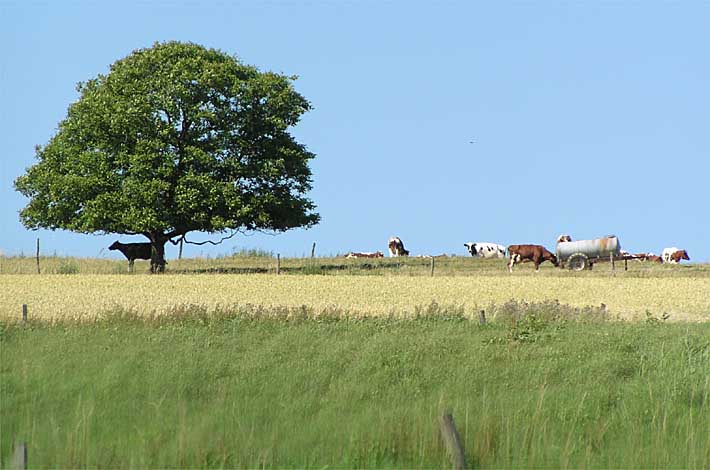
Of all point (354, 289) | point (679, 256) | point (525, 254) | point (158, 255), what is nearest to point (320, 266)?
point (158, 255)

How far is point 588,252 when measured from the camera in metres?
69.2

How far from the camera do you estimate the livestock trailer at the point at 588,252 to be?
68500 millimetres

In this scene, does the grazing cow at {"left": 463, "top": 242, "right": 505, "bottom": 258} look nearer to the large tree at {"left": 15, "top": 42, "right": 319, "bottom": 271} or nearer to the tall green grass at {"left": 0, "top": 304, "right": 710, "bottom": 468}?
the large tree at {"left": 15, "top": 42, "right": 319, "bottom": 271}

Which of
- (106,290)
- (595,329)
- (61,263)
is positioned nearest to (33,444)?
(595,329)

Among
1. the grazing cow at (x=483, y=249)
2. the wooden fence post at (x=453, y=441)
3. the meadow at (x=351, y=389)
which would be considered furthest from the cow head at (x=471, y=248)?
the wooden fence post at (x=453, y=441)

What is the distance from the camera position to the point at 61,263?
224 ft

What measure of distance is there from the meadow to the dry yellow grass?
9.78 meters

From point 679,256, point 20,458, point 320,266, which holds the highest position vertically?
point 679,256

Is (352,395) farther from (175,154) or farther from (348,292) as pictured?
(175,154)

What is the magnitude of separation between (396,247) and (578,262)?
29.5 meters

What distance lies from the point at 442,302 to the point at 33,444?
2857cm

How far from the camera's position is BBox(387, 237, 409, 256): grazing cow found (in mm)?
96750

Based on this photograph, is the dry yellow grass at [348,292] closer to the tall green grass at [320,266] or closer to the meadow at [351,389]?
the tall green grass at [320,266]

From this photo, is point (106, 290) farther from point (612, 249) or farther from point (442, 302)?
point (612, 249)
